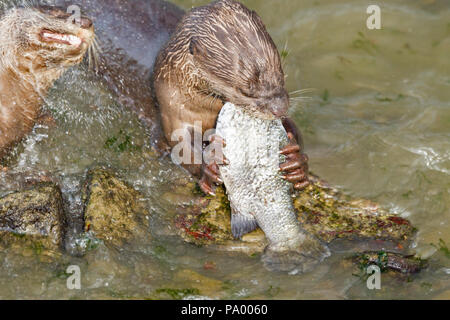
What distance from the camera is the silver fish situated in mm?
3486

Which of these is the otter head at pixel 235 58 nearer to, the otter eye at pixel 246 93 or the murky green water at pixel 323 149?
the otter eye at pixel 246 93

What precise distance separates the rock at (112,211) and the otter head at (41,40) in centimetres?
67

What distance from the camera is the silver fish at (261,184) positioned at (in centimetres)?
349

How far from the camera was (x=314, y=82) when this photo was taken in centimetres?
515

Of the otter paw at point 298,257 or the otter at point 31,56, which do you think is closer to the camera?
the otter paw at point 298,257

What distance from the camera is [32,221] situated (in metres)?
3.52

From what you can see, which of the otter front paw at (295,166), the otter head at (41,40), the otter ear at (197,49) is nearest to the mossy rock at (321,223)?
the otter front paw at (295,166)

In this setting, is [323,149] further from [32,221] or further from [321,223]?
[32,221]

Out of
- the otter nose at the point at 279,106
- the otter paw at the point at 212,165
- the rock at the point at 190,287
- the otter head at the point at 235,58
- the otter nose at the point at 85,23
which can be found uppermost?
the otter nose at the point at 85,23

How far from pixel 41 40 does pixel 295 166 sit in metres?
1.55

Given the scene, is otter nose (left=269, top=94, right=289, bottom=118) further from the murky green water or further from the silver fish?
the murky green water

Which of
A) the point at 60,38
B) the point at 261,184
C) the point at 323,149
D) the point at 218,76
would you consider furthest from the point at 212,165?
the point at 60,38

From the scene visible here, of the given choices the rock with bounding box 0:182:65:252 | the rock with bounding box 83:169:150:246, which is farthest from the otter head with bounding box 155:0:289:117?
the rock with bounding box 0:182:65:252

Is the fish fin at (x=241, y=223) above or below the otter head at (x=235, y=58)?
below
